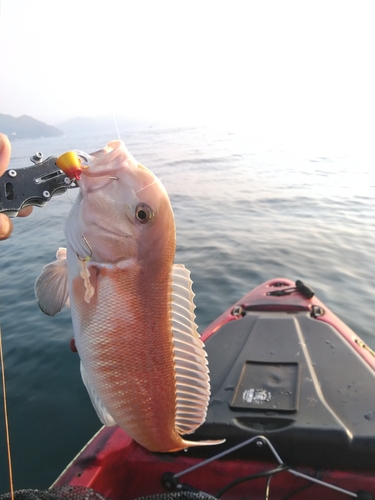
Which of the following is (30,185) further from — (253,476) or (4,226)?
(253,476)

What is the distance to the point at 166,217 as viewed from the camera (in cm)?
189

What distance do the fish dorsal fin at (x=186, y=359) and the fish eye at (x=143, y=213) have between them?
0.30 metres

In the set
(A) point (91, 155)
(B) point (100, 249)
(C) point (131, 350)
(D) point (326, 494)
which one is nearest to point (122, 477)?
(D) point (326, 494)

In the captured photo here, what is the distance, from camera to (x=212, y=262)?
8.84 metres

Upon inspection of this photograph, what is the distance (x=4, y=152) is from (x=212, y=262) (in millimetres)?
7071

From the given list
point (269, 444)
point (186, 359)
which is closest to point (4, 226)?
point (186, 359)

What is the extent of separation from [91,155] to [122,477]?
8.41 ft

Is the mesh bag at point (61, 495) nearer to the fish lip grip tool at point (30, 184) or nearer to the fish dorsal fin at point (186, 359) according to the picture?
the fish dorsal fin at point (186, 359)

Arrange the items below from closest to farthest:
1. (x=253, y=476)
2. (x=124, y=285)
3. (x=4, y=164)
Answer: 1. (x=124, y=285)
2. (x=4, y=164)
3. (x=253, y=476)

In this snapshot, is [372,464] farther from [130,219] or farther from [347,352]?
[130,219]

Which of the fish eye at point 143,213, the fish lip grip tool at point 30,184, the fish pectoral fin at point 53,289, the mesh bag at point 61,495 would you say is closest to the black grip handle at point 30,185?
the fish lip grip tool at point 30,184

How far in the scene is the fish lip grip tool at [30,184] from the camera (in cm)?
208

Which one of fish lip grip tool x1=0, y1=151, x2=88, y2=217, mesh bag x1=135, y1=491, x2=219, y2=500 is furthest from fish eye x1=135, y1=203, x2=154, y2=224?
mesh bag x1=135, y1=491, x2=219, y2=500

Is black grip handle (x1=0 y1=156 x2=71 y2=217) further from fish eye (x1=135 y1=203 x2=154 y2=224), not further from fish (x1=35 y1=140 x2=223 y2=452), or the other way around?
fish eye (x1=135 y1=203 x2=154 y2=224)
